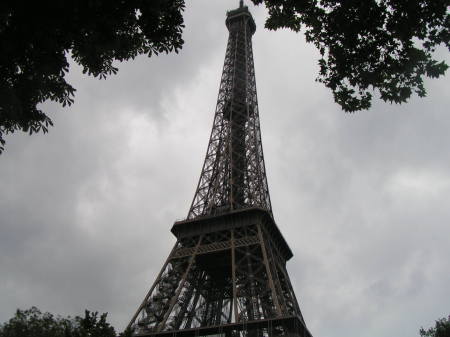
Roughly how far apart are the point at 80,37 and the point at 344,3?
20.0 feet

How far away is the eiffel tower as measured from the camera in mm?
39906

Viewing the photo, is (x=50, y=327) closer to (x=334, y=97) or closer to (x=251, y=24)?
(x=334, y=97)

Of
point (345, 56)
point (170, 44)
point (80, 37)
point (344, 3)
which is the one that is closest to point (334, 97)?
point (345, 56)

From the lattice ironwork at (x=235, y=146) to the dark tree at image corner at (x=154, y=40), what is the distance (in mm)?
39683

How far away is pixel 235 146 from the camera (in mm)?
62031

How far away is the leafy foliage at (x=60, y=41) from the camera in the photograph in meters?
8.91

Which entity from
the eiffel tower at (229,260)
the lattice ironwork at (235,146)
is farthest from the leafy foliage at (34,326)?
the lattice ironwork at (235,146)

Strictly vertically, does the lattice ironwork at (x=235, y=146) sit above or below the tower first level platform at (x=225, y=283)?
above

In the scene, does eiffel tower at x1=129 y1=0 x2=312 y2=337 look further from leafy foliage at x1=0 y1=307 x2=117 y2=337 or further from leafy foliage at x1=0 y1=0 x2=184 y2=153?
leafy foliage at x1=0 y1=0 x2=184 y2=153

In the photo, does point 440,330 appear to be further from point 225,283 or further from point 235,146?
point 235,146

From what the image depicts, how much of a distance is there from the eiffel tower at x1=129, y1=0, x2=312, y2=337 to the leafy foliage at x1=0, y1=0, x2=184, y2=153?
30.0 m

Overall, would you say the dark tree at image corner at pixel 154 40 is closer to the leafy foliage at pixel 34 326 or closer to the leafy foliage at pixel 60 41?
the leafy foliage at pixel 60 41

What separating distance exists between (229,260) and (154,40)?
3992 centimetres

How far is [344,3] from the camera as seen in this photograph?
11.6 m
